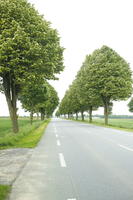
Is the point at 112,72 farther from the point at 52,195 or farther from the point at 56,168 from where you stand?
the point at 52,195

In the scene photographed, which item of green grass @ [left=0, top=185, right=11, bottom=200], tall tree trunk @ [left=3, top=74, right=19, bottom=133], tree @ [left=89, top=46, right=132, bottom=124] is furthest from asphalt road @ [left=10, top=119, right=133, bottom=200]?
tree @ [left=89, top=46, right=132, bottom=124]

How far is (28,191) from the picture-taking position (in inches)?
178

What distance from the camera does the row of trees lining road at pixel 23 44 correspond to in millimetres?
13930

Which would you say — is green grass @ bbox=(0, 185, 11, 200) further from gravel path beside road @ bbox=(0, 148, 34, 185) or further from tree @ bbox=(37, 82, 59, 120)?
tree @ bbox=(37, 82, 59, 120)

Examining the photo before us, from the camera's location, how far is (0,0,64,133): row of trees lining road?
13.9 m

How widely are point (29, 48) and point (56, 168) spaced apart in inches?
390

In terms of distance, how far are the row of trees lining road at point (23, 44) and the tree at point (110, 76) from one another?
57.5 feet

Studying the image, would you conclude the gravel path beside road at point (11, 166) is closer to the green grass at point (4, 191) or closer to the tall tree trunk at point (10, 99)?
the green grass at point (4, 191)

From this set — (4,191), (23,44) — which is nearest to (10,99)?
(23,44)

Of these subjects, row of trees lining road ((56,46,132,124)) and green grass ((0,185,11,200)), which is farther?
row of trees lining road ((56,46,132,124))

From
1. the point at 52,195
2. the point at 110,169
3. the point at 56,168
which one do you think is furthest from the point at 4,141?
the point at 52,195

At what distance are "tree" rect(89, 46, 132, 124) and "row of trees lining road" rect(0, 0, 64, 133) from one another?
17526mm

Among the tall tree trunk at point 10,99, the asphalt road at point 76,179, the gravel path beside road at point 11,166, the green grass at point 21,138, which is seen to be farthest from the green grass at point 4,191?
the tall tree trunk at point 10,99

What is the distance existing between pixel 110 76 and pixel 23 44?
67.8 feet
